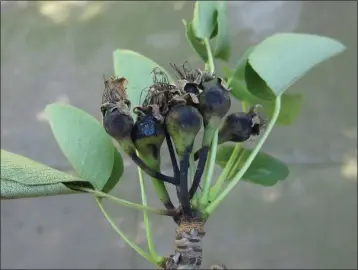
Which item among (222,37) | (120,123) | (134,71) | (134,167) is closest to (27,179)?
(120,123)

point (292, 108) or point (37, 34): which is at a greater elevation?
point (37, 34)

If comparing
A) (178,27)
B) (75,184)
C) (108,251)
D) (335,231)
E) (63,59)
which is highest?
(178,27)

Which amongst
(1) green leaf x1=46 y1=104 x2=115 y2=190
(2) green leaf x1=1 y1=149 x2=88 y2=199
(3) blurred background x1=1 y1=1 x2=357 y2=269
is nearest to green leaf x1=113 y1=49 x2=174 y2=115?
(1) green leaf x1=46 y1=104 x2=115 y2=190

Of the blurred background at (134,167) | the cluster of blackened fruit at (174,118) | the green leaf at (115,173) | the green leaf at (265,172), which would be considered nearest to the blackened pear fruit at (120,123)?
the cluster of blackened fruit at (174,118)

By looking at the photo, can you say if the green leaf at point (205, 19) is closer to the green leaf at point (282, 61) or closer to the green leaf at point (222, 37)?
the green leaf at point (222, 37)

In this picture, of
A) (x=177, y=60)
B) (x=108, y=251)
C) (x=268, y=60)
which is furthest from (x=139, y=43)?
(x=268, y=60)

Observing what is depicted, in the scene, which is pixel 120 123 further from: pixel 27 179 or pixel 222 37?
pixel 222 37

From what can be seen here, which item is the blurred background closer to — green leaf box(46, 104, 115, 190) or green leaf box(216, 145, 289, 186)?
green leaf box(216, 145, 289, 186)

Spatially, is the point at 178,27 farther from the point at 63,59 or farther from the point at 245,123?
the point at 245,123
